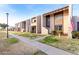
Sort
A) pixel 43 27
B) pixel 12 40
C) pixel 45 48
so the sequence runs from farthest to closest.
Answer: pixel 43 27
pixel 12 40
pixel 45 48

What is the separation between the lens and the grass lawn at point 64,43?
5.19 m

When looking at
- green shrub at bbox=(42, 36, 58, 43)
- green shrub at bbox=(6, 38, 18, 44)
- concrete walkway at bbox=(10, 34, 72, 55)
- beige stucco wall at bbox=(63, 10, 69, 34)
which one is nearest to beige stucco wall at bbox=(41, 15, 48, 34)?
green shrub at bbox=(42, 36, 58, 43)

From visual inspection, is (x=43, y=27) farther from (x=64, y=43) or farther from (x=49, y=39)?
(x=64, y=43)

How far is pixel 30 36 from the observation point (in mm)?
5609

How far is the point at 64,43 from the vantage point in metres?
5.37

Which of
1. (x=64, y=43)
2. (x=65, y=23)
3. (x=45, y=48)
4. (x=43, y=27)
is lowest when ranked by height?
(x=45, y=48)

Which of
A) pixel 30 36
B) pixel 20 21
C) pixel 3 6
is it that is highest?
pixel 3 6

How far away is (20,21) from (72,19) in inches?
55.2

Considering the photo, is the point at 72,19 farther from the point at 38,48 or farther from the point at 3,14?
the point at 3,14

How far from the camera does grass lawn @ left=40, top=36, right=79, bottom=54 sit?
17.0 feet

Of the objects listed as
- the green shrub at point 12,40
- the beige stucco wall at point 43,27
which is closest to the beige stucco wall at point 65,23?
the beige stucco wall at point 43,27

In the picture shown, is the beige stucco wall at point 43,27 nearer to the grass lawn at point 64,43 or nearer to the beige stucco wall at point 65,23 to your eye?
the grass lawn at point 64,43

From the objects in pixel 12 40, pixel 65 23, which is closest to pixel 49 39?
pixel 65 23
